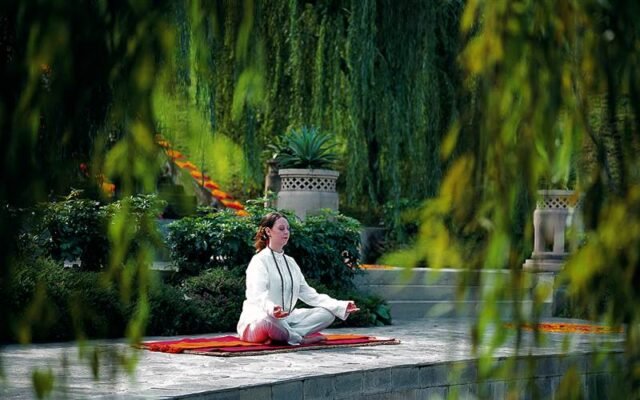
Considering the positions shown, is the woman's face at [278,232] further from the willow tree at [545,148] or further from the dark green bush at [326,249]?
the willow tree at [545,148]

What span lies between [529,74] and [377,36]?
751 centimetres

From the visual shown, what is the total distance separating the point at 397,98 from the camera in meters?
10.2

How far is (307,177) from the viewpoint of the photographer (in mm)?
18766

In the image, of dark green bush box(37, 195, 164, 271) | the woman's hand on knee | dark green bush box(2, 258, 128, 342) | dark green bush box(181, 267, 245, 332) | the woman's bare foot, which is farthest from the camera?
dark green bush box(37, 195, 164, 271)

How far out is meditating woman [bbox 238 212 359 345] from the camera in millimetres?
12391

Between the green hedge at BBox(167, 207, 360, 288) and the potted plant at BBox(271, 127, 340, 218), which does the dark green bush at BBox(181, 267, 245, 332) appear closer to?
the green hedge at BBox(167, 207, 360, 288)

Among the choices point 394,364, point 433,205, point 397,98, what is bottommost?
point 394,364

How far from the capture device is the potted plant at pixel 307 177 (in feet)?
61.4

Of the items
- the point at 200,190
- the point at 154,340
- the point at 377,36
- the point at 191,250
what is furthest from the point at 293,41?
the point at 200,190

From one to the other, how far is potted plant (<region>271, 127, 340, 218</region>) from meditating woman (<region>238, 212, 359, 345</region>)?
5.79m

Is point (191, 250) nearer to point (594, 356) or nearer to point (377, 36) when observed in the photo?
point (377, 36)

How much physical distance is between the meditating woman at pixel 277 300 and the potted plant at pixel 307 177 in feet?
19.0

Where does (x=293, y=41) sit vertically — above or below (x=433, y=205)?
above

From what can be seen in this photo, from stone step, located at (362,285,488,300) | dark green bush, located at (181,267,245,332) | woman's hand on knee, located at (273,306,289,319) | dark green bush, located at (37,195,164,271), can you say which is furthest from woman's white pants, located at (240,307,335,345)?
stone step, located at (362,285,488,300)
